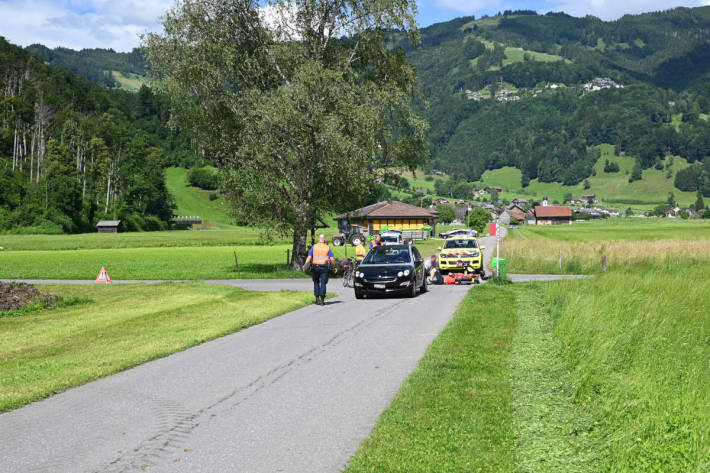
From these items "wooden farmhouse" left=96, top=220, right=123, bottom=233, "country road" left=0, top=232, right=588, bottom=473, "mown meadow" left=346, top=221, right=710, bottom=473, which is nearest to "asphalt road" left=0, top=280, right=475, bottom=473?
"country road" left=0, top=232, right=588, bottom=473

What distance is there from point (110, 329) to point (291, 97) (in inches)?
673

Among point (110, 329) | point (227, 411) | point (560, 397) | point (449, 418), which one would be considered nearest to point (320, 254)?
point (110, 329)

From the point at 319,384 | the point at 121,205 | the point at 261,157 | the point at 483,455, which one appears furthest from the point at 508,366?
the point at 121,205

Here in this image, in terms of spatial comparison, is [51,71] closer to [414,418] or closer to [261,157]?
[261,157]

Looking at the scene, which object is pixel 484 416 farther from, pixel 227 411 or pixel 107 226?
pixel 107 226

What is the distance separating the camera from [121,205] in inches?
4646

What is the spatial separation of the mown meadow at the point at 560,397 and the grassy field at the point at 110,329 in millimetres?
4745

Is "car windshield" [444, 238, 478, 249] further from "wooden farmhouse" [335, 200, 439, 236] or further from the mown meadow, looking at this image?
"wooden farmhouse" [335, 200, 439, 236]

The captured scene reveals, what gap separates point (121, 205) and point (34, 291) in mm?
103002

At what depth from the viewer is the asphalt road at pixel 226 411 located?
5918 mm

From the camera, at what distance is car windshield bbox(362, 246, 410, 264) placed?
76.6 feet

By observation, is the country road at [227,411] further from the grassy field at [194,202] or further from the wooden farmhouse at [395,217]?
the grassy field at [194,202]

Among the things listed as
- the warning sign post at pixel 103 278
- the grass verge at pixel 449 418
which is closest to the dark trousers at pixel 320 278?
the grass verge at pixel 449 418

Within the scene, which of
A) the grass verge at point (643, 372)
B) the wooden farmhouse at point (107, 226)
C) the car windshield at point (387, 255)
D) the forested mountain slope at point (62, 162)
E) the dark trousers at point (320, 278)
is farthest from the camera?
the wooden farmhouse at point (107, 226)
